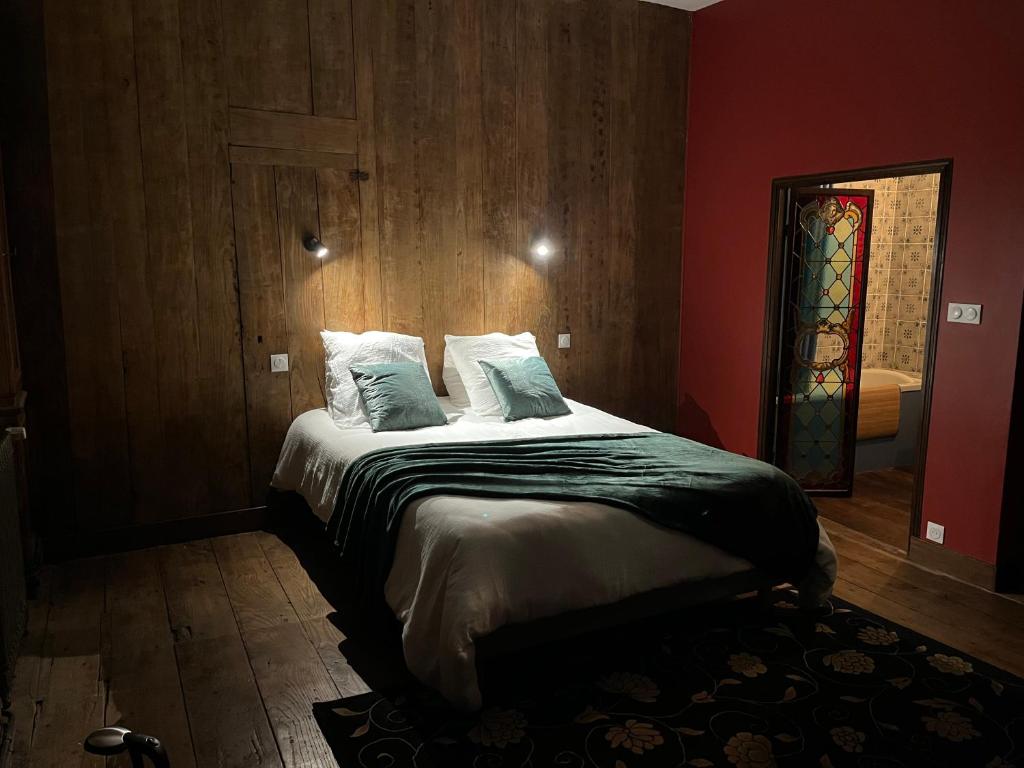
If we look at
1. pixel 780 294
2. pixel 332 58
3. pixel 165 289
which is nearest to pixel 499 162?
pixel 332 58

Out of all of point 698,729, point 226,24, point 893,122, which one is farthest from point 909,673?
point 226,24

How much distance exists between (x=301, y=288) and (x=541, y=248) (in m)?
1.52

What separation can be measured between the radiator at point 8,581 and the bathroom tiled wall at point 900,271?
604 centimetres

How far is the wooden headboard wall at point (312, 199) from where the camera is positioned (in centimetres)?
380

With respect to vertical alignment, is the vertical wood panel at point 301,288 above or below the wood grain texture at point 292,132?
below

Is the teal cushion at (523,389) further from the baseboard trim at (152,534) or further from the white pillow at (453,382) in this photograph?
the baseboard trim at (152,534)

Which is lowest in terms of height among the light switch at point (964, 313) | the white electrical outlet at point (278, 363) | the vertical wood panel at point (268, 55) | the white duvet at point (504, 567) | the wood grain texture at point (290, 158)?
the white duvet at point (504, 567)

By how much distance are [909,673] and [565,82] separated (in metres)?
3.74

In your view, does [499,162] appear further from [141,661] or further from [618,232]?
[141,661]

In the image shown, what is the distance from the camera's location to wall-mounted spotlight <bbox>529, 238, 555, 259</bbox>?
4914mm

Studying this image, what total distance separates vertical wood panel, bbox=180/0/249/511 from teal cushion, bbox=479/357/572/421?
4.51ft

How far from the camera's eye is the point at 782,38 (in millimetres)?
4523

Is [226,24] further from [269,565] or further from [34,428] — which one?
[269,565]

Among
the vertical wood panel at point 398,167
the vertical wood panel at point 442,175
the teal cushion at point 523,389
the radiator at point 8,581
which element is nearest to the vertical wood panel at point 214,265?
the vertical wood panel at point 398,167
